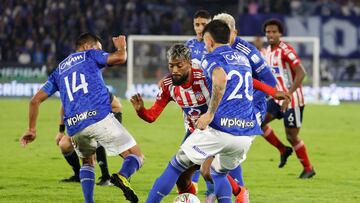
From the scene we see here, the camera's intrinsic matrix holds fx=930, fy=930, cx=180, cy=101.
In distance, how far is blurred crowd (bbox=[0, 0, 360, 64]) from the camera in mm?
33281

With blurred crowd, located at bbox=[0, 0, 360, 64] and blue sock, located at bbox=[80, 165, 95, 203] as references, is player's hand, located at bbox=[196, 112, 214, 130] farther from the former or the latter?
blurred crowd, located at bbox=[0, 0, 360, 64]

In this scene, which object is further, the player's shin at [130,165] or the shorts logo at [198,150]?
the player's shin at [130,165]

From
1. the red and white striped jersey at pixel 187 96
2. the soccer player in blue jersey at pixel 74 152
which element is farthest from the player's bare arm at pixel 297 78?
the red and white striped jersey at pixel 187 96

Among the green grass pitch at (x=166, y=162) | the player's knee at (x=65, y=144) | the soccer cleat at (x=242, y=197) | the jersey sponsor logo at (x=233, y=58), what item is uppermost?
the jersey sponsor logo at (x=233, y=58)

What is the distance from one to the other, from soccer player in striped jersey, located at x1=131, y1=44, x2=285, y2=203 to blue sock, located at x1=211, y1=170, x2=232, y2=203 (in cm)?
72

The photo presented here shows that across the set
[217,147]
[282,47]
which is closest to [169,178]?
[217,147]

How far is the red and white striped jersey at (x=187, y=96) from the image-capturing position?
9375 millimetres

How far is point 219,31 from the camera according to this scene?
338 inches

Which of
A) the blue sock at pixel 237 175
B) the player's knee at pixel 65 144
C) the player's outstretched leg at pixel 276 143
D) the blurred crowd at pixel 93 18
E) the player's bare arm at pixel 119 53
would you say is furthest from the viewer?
the blurred crowd at pixel 93 18

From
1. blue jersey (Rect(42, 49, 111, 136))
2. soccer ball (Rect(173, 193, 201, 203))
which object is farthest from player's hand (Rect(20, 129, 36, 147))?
soccer ball (Rect(173, 193, 201, 203))

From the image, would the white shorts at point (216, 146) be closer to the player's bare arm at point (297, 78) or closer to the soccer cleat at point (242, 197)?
the soccer cleat at point (242, 197)

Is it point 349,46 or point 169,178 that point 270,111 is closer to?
point 169,178

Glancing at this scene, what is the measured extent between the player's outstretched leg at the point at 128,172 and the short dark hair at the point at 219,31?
5.59ft

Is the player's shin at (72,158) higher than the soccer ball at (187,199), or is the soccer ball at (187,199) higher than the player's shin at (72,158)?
the soccer ball at (187,199)
